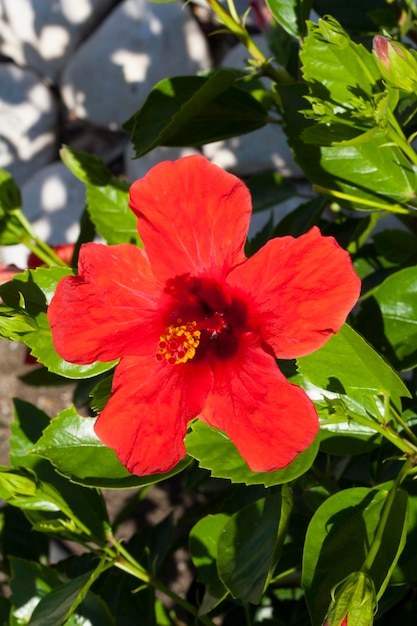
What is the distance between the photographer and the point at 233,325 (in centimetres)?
89

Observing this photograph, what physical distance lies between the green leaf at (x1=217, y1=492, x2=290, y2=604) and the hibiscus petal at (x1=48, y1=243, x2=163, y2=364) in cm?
26

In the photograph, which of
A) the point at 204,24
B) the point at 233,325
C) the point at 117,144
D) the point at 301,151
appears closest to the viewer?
the point at 233,325

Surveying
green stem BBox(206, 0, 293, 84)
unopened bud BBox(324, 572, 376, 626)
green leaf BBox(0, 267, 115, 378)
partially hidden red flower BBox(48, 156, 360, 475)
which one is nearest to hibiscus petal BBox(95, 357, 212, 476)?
partially hidden red flower BBox(48, 156, 360, 475)

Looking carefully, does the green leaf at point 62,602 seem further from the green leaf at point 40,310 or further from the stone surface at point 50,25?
the stone surface at point 50,25

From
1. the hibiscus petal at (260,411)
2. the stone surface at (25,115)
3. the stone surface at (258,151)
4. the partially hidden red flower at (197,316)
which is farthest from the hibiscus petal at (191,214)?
the stone surface at (25,115)

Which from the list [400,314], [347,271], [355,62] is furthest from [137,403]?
[355,62]

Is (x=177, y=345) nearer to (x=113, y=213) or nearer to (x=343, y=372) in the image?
(x=343, y=372)

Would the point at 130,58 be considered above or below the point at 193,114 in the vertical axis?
below

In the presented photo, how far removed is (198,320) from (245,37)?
Result: 0.42 metres

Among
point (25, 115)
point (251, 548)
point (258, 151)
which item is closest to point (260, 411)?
point (251, 548)

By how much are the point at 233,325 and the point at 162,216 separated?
16cm

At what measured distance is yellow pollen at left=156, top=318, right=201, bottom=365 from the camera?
→ 2.78ft

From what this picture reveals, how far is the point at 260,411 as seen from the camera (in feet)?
2.57

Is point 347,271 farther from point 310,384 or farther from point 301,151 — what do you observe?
point 301,151
